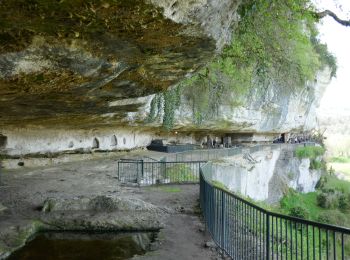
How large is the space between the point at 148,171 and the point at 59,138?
6151 millimetres

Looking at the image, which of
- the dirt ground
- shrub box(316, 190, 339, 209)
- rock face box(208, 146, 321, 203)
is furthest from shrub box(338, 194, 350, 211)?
the dirt ground

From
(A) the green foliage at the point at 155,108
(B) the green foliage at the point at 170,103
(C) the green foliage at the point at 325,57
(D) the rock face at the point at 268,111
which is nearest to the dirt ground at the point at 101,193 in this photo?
(A) the green foliage at the point at 155,108

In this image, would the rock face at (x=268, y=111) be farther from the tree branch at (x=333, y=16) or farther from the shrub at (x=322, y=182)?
the tree branch at (x=333, y=16)

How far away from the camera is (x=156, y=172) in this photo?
1495cm

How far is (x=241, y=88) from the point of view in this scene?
844 inches

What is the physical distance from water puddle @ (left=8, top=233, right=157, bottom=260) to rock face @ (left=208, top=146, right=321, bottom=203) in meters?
6.90

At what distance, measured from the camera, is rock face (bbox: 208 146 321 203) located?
17444mm

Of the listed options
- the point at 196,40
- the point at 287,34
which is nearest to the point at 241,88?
the point at 287,34

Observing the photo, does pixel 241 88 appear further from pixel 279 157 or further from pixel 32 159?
pixel 279 157

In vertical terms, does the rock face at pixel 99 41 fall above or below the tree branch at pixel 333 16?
below

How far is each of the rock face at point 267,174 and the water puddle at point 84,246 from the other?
22.6 feet

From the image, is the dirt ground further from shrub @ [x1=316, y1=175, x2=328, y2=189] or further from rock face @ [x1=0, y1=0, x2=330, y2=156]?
shrub @ [x1=316, y1=175, x2=328, y2=189]

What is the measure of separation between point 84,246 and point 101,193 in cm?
419

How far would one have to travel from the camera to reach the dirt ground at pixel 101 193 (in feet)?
22.6
